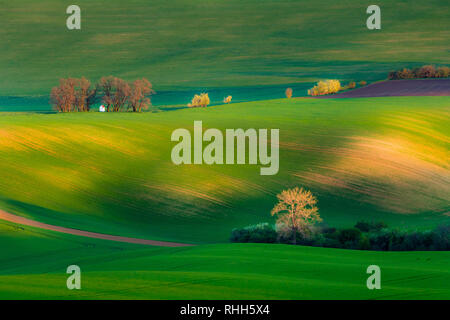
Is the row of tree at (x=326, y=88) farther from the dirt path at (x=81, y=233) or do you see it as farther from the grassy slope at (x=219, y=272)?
the grassy slope at (x=219, y=272)

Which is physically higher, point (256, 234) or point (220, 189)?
point (220, 189)

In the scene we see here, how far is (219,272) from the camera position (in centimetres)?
1850

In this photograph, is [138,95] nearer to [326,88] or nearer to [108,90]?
[108,90]

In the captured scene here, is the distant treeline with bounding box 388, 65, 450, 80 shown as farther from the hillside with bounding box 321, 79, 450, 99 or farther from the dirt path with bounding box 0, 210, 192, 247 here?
the dirt path with bounding box 0, 210, 192, 247

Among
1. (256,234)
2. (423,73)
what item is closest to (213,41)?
(423,73)

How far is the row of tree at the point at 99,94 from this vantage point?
2308 inches

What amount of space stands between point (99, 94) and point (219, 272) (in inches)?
1735

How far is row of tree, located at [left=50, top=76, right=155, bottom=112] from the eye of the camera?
58625mm

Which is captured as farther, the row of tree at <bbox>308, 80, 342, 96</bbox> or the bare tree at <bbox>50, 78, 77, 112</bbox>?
the row of tree at <bbox>308, 80, 342, 96</bbox>

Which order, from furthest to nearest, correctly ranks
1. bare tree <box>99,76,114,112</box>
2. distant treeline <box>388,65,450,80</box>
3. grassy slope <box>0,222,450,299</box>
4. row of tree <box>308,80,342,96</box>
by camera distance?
distant treeline <box>388,65,450,80</box> < row of tree <box>308,80,342,96</box> < bare tree <box>99,76,114,112</box> < grassy slope <box>0,222,450,299</box>

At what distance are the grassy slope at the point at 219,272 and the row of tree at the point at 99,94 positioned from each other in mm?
31930

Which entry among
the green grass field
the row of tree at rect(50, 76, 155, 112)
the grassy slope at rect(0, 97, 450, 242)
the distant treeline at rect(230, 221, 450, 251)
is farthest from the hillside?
the distant treeline at rect(230, 221, 450, 251)

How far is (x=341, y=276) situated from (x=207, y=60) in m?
100

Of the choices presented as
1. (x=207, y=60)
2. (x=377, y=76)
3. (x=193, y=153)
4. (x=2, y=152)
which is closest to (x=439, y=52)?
(x=377, y=76)
